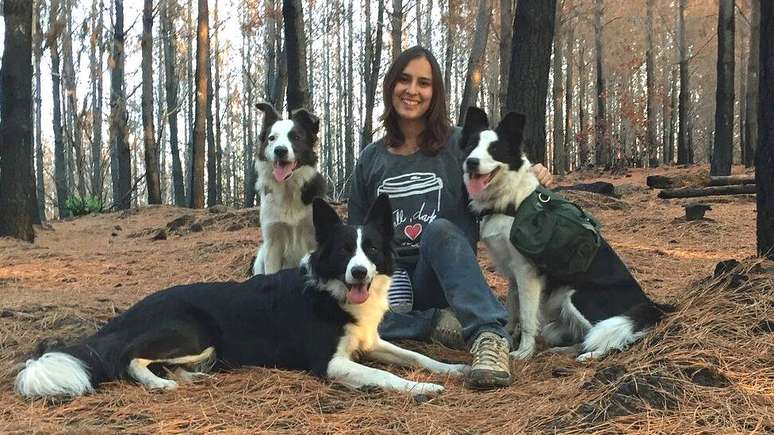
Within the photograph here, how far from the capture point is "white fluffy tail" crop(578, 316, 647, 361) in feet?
12.0

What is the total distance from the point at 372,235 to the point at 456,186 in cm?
116

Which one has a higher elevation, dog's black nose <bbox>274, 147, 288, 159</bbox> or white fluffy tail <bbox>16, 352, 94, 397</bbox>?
dog's black nose <bbox>274, 147, 288, 159</bbox>

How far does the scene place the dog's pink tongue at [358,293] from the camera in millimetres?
3551

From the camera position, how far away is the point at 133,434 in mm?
2570

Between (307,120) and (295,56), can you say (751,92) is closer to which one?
(295,56)

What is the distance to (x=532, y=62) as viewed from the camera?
23.0ft

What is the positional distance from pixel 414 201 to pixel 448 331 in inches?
37.0

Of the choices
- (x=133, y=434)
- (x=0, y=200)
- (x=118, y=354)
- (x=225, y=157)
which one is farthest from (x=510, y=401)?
(x=225, y=157)

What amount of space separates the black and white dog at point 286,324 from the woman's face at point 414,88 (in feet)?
3.86

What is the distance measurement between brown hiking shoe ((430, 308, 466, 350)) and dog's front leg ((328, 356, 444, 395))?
3.29ft

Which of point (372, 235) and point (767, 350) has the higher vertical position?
point (372, 235)

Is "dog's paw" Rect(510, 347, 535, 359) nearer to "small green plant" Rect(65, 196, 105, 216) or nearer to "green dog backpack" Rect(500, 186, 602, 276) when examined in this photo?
"green dog backpack" Rect(500, 186, 602, 276)

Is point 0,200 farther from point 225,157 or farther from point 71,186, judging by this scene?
point 225,157

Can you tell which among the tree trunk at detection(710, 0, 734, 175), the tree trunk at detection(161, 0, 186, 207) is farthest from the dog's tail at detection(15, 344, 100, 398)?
the tree trunk at detection(161, 0, 186, 207)
